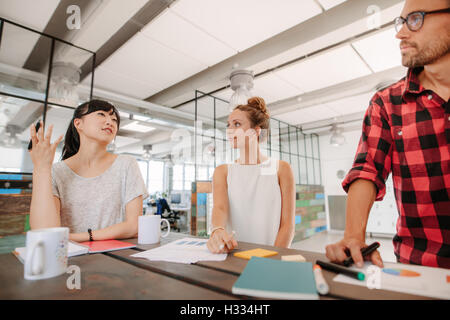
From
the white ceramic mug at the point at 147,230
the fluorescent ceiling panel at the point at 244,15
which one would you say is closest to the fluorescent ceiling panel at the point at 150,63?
the fluorescent ceiling panel at the point at 244,15

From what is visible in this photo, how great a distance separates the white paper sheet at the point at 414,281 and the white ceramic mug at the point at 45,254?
68 centimetres

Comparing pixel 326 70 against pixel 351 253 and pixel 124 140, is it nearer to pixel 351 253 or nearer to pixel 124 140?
pixel 351 253

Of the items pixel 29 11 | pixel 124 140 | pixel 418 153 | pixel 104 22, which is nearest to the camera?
pixel 418 153

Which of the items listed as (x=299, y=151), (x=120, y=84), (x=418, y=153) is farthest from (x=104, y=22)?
(x=299, y=151)

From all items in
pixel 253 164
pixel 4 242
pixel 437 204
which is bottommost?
pixel 4 242

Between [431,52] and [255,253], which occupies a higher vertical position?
[431,52]

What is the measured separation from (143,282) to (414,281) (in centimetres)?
60

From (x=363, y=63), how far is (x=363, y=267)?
A: 12.5ft

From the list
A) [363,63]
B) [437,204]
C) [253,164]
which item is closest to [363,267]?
[437,204]

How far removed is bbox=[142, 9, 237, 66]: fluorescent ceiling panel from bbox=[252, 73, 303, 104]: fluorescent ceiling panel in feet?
3.13

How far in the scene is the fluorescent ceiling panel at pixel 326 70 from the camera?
129 inches

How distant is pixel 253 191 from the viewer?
147cm
